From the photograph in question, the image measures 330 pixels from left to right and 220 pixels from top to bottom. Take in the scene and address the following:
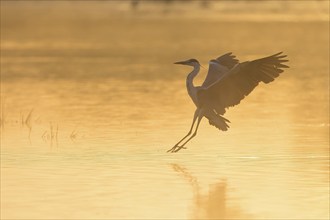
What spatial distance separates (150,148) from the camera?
1598 cm

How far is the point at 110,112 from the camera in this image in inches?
829

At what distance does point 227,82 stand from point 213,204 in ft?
A: 10.2

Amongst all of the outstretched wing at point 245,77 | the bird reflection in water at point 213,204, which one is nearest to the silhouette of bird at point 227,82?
the outstretched wing at point 245,77

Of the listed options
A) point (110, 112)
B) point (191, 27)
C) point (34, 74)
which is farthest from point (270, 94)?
point (191, 27)

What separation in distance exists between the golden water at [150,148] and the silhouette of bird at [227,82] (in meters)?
0.54

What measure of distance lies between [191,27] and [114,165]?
57.8 metres

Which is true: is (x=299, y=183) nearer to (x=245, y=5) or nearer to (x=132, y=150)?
(x=132, y=150)

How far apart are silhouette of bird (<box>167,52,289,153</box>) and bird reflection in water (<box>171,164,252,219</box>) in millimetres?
1646

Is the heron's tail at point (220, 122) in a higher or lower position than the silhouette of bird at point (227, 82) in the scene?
lower

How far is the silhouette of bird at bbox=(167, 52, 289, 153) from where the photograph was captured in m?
15.0

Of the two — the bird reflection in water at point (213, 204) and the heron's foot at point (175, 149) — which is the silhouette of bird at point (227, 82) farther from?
the bird reflection in water at point (213, 204)

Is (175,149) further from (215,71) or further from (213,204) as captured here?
(213,204)


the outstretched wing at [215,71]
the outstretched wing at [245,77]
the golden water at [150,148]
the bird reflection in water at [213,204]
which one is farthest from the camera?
the outstretched wing at [215,71]

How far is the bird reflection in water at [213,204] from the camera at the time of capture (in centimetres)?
1160
